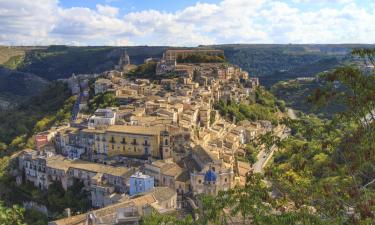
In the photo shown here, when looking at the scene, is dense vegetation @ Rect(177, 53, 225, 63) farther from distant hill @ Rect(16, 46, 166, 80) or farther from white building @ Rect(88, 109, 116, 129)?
distant hill @ Rect(16, 46, 166, 80)

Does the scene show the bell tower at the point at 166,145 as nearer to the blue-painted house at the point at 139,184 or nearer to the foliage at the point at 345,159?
the blue-painted house at the point at 139,184

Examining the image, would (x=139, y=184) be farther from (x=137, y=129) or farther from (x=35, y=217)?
(x=35, y=217)

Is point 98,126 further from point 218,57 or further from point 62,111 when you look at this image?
point 218,57

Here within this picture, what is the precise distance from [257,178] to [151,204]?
1553 cm

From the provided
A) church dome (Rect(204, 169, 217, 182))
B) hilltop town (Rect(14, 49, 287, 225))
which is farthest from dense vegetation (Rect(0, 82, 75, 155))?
church dome (Rect(204, 169, 217, 182))

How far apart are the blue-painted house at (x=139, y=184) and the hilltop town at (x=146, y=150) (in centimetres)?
8

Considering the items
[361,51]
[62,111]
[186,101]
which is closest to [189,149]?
[186,101]

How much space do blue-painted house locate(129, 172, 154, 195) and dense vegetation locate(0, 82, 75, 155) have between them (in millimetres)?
24313

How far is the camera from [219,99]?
215 feet

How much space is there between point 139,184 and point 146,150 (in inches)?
245

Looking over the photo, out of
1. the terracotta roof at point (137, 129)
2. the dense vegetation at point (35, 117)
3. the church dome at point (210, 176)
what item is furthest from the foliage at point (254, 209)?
the dense vegetation at point (35, 117)

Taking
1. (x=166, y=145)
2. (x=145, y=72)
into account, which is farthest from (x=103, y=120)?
(x=145, y=72)

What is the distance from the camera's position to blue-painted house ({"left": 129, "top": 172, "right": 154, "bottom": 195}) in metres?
36.8

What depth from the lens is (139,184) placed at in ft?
121
